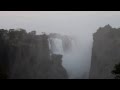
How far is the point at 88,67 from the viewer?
2173 centimetres

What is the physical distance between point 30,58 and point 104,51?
224 inches

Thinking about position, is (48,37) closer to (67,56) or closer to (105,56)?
(67,56)

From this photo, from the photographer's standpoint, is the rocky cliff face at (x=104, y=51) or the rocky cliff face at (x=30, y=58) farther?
the rocky cliff face at (x=104, y=51)

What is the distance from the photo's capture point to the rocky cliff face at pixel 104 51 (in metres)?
18.5

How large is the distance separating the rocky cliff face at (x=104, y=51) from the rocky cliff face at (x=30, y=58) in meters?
2.70

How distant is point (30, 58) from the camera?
18062 millimetres

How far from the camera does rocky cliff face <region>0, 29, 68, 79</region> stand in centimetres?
1638

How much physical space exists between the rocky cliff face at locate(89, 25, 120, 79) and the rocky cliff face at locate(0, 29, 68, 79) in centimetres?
270

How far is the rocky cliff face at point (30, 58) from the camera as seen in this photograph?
16.4 meters

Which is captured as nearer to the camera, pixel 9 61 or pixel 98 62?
pixel 9 61
